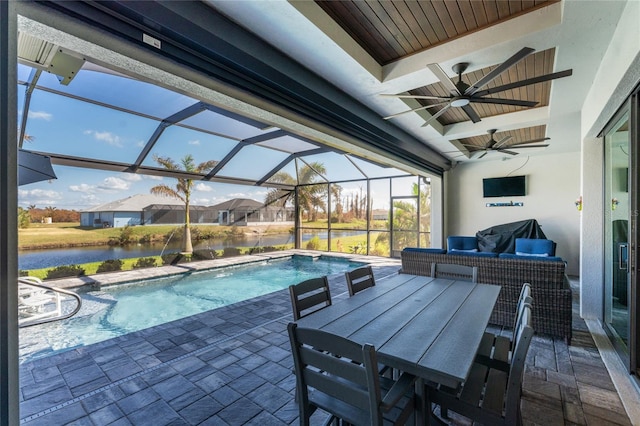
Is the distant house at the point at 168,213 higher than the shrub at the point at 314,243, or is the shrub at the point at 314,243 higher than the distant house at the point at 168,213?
the distant house at the point at 168,213

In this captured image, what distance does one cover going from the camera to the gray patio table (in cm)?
130

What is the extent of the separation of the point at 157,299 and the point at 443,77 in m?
6.28

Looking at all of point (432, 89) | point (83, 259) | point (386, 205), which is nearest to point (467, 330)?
point (432, 89)

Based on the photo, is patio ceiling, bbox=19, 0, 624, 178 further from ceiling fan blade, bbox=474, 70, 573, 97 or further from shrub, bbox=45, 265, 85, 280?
shrub, bbox=45, 265, 85, 280

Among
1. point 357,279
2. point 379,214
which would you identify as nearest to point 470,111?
point 357,279

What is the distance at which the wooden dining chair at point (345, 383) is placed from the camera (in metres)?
1.15

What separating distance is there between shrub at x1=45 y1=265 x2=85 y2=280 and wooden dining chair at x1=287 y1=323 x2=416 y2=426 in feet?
24.4

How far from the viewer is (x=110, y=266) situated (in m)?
7.04

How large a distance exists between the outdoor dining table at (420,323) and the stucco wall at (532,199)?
6075 millimetres

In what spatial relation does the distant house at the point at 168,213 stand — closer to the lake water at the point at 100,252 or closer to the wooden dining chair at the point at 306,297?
the lake water at the point at 100,252

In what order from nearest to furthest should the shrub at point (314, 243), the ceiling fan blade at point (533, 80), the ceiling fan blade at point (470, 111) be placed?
the ceiling fan blade at point (533, 80) < the ceiling fan blade at point (470, 111) < the shrub at point (314, 243)

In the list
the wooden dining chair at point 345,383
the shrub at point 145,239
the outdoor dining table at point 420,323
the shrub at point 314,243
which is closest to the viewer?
the wooden dining chair at point 345,383

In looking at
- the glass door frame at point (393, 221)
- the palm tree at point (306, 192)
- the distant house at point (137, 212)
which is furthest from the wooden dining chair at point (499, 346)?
the palm tree at point (306, 192)

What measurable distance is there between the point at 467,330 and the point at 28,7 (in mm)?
2919
